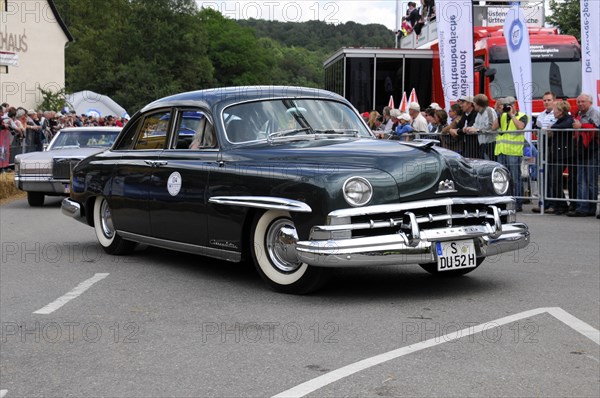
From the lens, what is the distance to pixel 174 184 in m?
8.42

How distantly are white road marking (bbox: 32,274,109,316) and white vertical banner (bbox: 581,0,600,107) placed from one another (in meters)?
9.78

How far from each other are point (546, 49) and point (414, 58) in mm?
3527

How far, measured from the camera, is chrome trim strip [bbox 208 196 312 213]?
22.9 ft

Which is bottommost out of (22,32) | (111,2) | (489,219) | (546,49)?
(489,219)

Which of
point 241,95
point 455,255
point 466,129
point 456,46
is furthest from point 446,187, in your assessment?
point 456,46

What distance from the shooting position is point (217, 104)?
834 centimetres

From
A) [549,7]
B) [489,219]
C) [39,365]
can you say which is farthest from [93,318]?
[549,7]

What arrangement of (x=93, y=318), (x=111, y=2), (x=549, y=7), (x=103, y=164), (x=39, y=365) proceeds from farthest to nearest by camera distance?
(x=111, y=2) < (x=549, y=7) < (x=103, y=164) < (x=93, y=318) < (x=39, y=365)

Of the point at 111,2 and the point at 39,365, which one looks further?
the point at 111,2

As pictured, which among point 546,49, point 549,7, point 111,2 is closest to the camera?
point 546,49

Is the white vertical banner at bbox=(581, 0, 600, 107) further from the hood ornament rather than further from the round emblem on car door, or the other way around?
the round emblem on car door

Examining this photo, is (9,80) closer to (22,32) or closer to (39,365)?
(22,32)

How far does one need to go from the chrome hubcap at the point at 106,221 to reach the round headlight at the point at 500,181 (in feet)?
14.0

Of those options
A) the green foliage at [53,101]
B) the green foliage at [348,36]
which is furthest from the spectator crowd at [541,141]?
the green foliage at [53,101]
